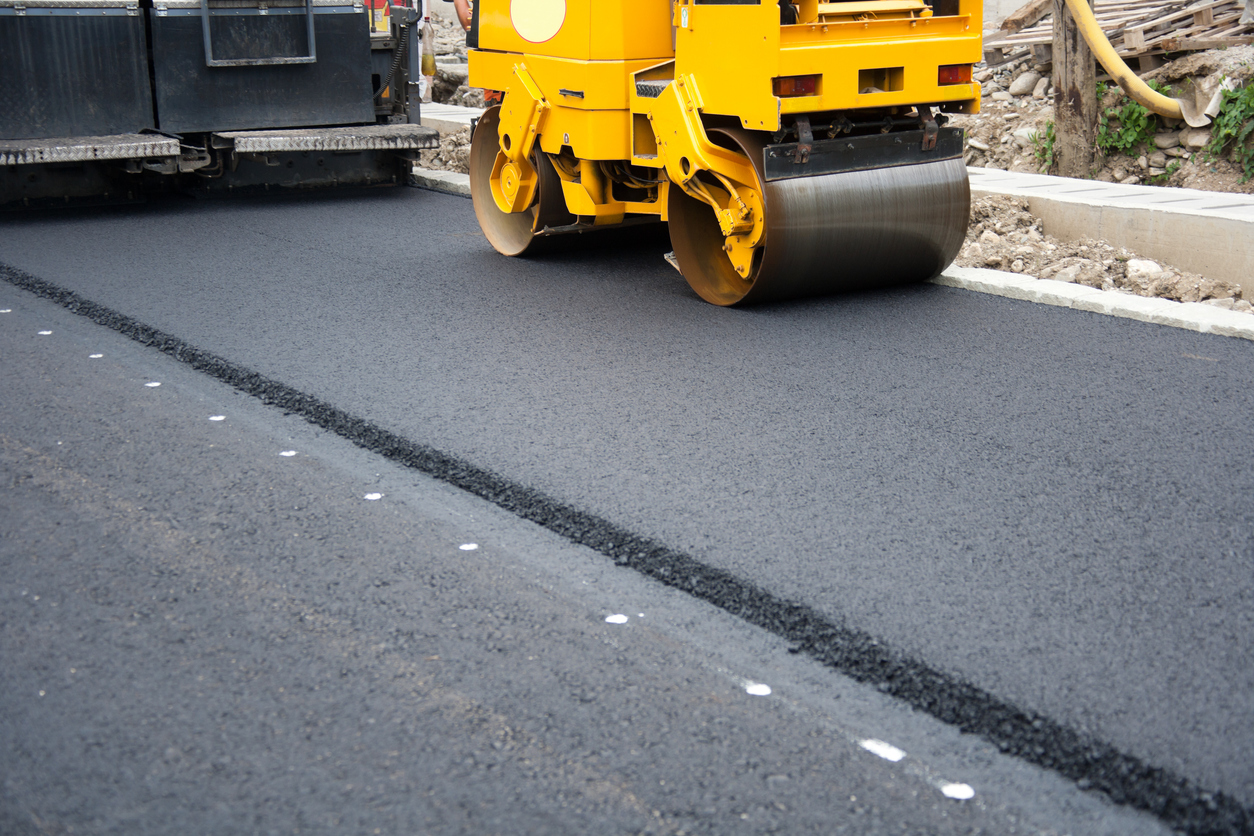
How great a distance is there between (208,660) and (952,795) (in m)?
1.52

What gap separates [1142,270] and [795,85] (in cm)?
208

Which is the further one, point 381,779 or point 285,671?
point 285,671

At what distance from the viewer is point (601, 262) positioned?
6.41 metres

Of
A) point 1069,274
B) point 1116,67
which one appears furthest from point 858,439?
point 1116,67

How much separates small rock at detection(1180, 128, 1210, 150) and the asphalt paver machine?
527 centimetres

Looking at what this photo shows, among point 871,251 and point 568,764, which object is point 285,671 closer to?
point 568,764

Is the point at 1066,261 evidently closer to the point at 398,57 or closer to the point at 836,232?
the point at 836,232

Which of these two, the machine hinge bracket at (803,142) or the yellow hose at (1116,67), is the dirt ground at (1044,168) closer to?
the yellow hose at (1116,67)

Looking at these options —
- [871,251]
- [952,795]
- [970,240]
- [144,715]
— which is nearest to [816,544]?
[952,795]

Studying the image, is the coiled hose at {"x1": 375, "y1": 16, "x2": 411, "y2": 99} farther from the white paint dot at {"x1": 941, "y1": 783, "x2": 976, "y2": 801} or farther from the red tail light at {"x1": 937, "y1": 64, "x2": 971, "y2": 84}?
the white paint dot at {"x1": 941, "y1": 783, "x2": 976, "y2": 801}

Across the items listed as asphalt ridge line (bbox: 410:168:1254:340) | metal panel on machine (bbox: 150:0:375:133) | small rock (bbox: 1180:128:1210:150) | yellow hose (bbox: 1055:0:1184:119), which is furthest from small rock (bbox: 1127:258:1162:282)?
metal panel on machine (bbox: 150:0:375:133)

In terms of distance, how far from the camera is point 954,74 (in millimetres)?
5250

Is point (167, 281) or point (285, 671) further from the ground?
point (167, 281)

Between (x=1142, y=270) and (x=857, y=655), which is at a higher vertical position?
(x=1142, y=270)
